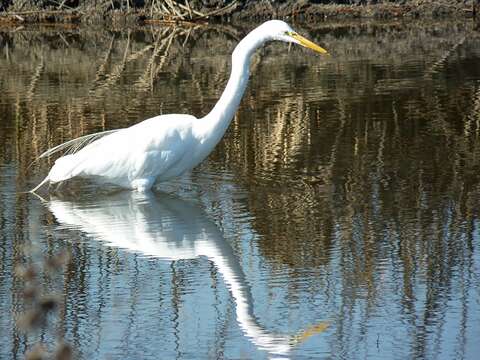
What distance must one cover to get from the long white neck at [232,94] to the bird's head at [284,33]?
0.06 meters

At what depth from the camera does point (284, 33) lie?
23.8 feet

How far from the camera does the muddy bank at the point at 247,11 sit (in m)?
19.8

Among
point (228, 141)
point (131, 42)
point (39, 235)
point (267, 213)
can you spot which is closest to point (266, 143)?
point (228, 141)

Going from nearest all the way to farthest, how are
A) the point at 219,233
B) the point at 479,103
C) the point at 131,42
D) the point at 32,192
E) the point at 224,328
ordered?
the point at 224,328
the point at 219,233
the point at 32,192
the point at 479,103
the point at 131,42

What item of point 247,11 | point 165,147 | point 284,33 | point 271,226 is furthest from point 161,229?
point 247,11

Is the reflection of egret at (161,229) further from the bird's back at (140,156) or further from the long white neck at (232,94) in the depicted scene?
the long white neck at (232,94)

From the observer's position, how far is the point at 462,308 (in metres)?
5.04

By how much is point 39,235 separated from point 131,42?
36.6 ft

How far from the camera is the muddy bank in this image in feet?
65.1

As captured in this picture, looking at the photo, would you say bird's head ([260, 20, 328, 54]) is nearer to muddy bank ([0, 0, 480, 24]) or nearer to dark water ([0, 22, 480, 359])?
dark water ([0, 22, 480, 359])

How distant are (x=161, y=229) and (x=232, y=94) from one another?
130 centimetres

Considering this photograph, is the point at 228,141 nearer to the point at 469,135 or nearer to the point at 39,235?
the point at 469,135

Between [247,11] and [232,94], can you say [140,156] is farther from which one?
[247,11]

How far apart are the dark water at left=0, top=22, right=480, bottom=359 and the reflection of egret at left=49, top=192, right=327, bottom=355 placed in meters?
0.02
